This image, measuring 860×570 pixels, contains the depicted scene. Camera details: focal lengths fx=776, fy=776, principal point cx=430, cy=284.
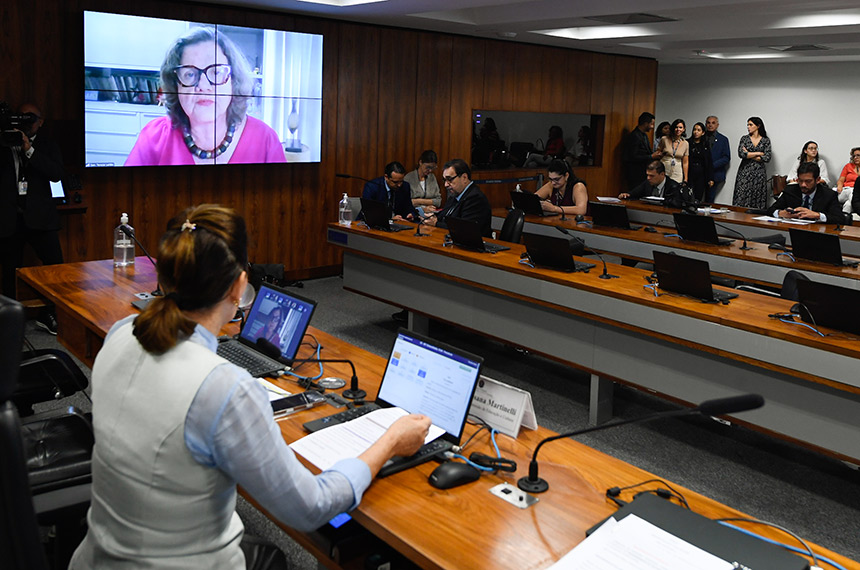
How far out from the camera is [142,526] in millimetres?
1419

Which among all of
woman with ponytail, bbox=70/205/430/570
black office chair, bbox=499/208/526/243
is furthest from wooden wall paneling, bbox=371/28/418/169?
woman with ponytail, bbox=70/205/430/570

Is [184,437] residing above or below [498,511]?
above

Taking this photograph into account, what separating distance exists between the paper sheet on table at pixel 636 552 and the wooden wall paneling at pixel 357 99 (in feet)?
19.9

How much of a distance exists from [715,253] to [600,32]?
3.72 metres

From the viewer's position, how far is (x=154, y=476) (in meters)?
1.40

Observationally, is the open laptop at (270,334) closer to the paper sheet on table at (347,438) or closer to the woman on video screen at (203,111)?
the paper sheet on table at (347,438)

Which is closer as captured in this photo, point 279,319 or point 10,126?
point 279,319

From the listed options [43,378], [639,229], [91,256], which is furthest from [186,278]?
[639,229]

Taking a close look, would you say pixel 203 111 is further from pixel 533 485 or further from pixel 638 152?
pixel 638 152

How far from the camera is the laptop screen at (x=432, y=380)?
2.01 meters

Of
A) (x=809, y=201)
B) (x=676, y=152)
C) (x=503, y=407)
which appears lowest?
(x=503, y=407)

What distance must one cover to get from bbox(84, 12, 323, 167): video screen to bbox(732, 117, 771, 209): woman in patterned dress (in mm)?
6524

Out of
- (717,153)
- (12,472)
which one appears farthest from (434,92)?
(12,472)

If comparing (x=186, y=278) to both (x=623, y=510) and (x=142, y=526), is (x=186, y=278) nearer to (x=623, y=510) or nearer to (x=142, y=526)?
(x=142, y=526)
